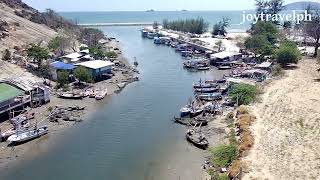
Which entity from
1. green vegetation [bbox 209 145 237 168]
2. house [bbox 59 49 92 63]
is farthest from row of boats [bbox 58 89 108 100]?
green vegetation [bbox 209 145 237 168]

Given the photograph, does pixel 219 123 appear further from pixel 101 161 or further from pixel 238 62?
pixel 238 62

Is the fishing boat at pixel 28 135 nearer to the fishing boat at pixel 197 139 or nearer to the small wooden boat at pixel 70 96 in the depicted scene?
the small wooden boat at pixel 70 96

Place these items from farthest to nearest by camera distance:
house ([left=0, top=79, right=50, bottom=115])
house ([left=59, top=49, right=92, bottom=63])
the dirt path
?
house ([left=59, top=49, right=92, bottom=63])
house ([left=0, top=79, right=50, bottom=115])
the dirt path

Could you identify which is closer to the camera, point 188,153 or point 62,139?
point 188,153

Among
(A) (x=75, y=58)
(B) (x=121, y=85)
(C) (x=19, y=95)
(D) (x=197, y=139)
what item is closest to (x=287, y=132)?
(D) (x=197, y=139)

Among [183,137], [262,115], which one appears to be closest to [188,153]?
[183,137]

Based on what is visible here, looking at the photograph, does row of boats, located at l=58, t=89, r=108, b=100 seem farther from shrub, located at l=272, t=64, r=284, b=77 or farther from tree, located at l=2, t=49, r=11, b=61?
shrub, located at l=272, t=64, r=284, b=77
